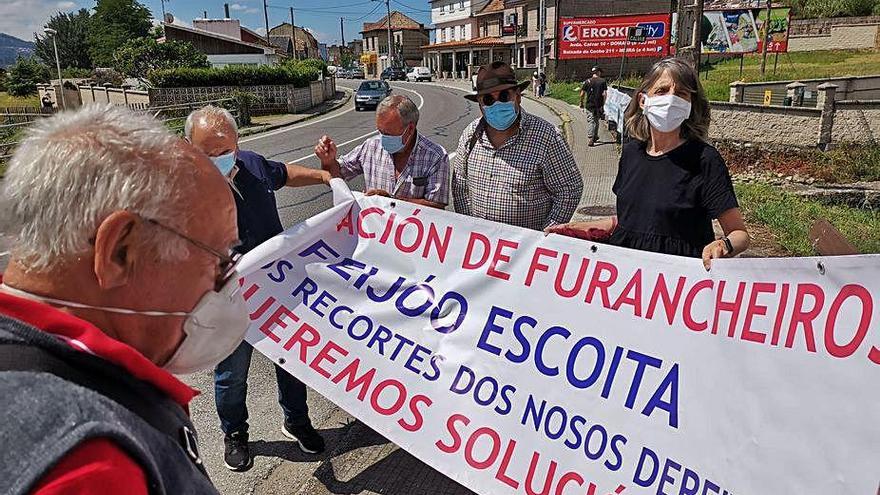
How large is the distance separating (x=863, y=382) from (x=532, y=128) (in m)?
2.02

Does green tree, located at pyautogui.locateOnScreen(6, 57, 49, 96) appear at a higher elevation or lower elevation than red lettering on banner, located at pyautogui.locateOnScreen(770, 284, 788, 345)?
higher

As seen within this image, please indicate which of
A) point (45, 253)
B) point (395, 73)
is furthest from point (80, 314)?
point (395, 73)

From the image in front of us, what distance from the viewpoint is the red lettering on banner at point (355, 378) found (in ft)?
9.41

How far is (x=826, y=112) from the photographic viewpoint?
1119 centimetres

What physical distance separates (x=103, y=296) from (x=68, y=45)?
7778 cm

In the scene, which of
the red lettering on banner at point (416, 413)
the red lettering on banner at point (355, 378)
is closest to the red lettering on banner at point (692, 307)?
the red lettering on banner at point (416, 413)

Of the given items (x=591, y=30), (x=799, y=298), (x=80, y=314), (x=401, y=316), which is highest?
(x=591, y=30)

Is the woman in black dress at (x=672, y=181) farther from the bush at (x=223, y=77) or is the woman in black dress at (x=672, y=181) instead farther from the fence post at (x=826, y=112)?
the bush at (x=223, y=77)

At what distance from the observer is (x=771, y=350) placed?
213cm

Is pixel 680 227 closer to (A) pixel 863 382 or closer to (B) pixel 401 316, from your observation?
(A) pixel 863 382

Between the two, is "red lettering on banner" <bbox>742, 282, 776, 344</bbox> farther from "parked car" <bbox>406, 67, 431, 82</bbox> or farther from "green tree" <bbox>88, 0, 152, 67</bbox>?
A: "green tree" <bbox>88, 0, 152, 67</bbox>

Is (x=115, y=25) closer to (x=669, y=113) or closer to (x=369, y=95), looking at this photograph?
(x=369, y=95)

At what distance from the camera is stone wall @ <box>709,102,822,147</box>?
11.6 m

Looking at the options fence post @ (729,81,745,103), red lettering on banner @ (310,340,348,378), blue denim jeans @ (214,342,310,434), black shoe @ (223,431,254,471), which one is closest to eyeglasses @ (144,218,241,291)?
red lettering on banner @ (310,340,348,378)
